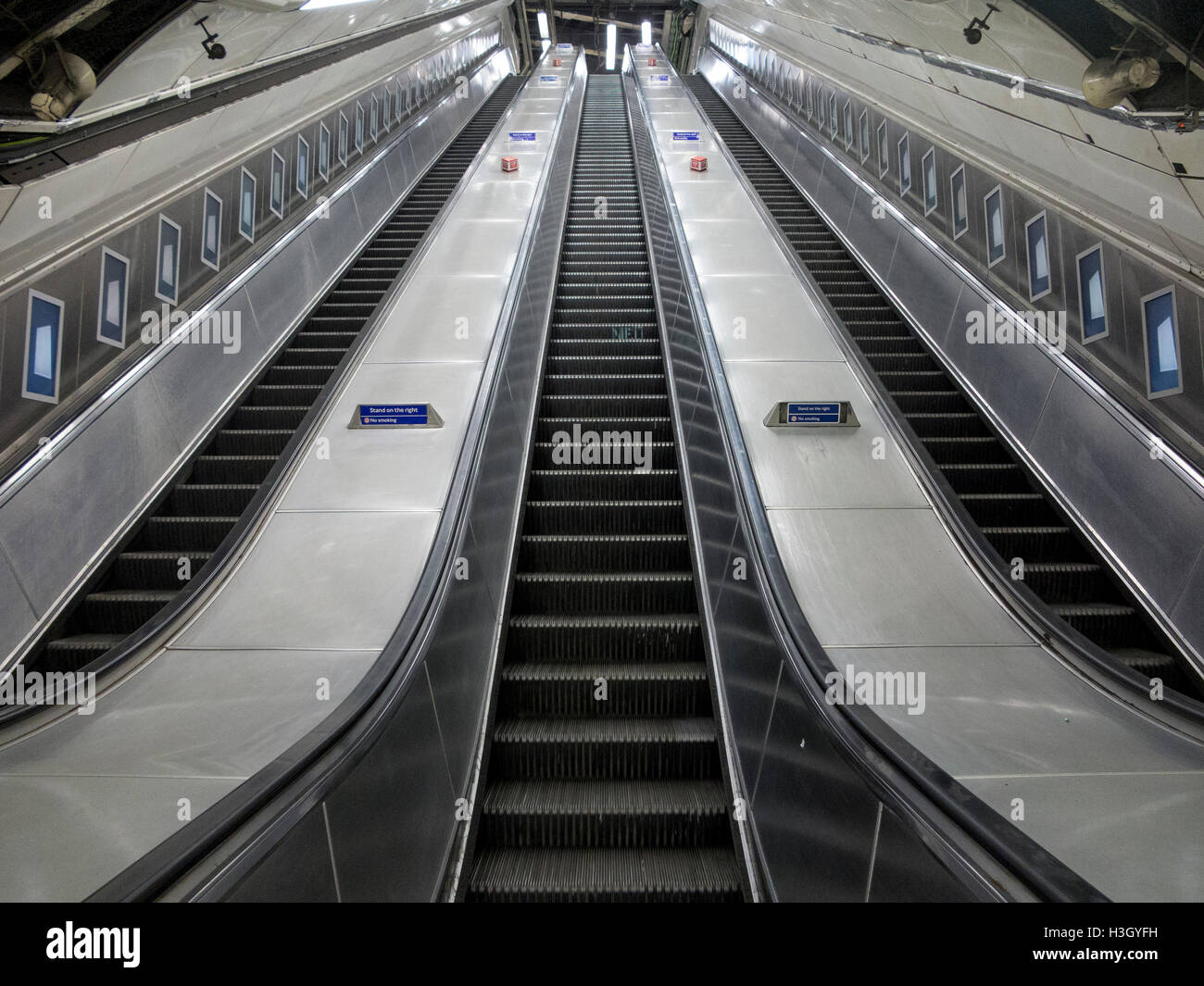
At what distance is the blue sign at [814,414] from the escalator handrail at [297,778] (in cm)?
234

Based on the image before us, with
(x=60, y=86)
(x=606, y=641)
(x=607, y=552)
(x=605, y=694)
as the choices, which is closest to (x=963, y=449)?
(x=607, y=552)

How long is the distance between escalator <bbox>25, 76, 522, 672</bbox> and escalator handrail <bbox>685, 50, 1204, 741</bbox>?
3.89 meters

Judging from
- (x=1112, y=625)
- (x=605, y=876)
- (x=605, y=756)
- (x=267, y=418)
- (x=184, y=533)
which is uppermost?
(x=267, y=418)

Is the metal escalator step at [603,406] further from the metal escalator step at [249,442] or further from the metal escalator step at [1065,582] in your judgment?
the metal escalator step at [1065,582]

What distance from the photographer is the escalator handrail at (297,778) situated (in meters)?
1.45

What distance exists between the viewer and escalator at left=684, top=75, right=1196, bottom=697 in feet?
12.1

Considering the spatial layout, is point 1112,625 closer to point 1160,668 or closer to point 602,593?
point 1160,668

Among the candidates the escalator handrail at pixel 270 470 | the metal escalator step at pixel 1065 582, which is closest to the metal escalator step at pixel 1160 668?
the metal escalator step at pixel 1065 582

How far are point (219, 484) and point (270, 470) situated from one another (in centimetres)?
35

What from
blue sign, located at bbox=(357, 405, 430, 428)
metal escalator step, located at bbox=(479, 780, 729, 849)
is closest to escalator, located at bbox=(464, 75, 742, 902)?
metal escalator step, located at bbox=(479, 780, 729, 849)

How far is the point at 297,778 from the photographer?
184 cm

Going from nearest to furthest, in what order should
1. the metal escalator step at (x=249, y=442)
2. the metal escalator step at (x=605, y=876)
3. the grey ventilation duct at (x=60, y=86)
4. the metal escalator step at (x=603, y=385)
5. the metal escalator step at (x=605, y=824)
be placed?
the metal escalator step at (x=605, y=876) < the metal escalator step at (x=605, y=824) < the grey ventilation duct at (x=60, y=86) < the metal escalator step at (x=249, y=442) < the metal escalator step at (x=603, y=385)
